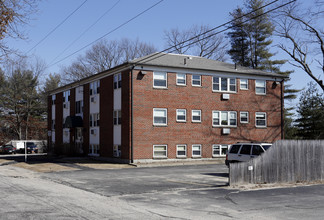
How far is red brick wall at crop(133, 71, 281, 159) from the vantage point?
104 feet

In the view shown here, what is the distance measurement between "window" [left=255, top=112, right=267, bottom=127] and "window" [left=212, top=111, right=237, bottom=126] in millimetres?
2608

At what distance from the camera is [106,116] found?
116ft

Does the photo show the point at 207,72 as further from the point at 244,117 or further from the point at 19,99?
the point at 19,99

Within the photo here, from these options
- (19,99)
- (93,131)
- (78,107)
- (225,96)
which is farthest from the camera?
(19,99)

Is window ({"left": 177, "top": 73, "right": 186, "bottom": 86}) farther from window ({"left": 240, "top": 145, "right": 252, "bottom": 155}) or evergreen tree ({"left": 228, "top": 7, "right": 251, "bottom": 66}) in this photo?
evergreen tree ({"left": 228, "top": 7, "right": 251, "bottom": 66})

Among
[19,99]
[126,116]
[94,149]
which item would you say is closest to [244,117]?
[126,116]

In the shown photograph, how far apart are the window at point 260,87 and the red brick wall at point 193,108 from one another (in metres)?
0.41

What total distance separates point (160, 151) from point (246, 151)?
1159cm

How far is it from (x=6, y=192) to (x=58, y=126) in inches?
Answer: 1347

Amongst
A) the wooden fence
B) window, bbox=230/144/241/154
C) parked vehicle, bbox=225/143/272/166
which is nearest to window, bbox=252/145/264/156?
parked vehicle, bbox=225/143/272/166

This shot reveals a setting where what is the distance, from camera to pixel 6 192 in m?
14.8

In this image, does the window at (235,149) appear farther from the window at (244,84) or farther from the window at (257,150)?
the window at (244,84)

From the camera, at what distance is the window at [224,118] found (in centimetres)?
3550

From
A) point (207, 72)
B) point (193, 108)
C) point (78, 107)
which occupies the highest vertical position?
point (207, 72)
